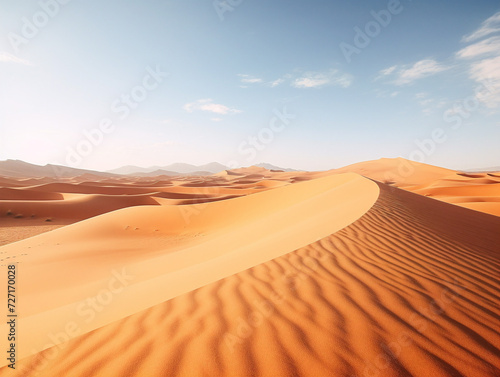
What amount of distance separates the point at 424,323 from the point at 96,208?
18862mm

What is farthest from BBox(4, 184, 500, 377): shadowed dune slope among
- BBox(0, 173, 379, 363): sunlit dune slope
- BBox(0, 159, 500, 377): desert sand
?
BBox(0, 173, 379, 363): sunlit dune slope

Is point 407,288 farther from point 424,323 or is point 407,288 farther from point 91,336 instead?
point 91,336

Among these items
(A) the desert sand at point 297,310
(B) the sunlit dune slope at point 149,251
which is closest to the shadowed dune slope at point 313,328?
(A) the desert sand at point 297,310

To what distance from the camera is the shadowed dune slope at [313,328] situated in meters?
1.70

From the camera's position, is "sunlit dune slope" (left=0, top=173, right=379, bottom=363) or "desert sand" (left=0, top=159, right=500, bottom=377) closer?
"desert sand" (left=0, top=159, right=500, bottom=377)

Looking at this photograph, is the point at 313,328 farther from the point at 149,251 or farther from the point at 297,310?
the point at 149,251

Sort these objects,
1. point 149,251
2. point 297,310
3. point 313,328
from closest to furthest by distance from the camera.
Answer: point 313,328 → point 297,310 → point 149,251

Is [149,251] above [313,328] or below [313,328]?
below

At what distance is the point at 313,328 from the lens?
2.00 meters

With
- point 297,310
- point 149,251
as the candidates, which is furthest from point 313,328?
point 149,251

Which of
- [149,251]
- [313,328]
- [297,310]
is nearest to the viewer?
[313,328]

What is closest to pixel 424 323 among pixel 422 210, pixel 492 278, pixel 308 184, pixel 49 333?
pixel 492 278

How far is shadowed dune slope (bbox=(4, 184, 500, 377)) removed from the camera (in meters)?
1.70

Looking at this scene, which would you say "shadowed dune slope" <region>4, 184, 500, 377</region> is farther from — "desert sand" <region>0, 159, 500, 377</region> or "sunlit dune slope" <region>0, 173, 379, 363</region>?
"sunlit dune slope" <region>0, 173, 379, 363</region>
